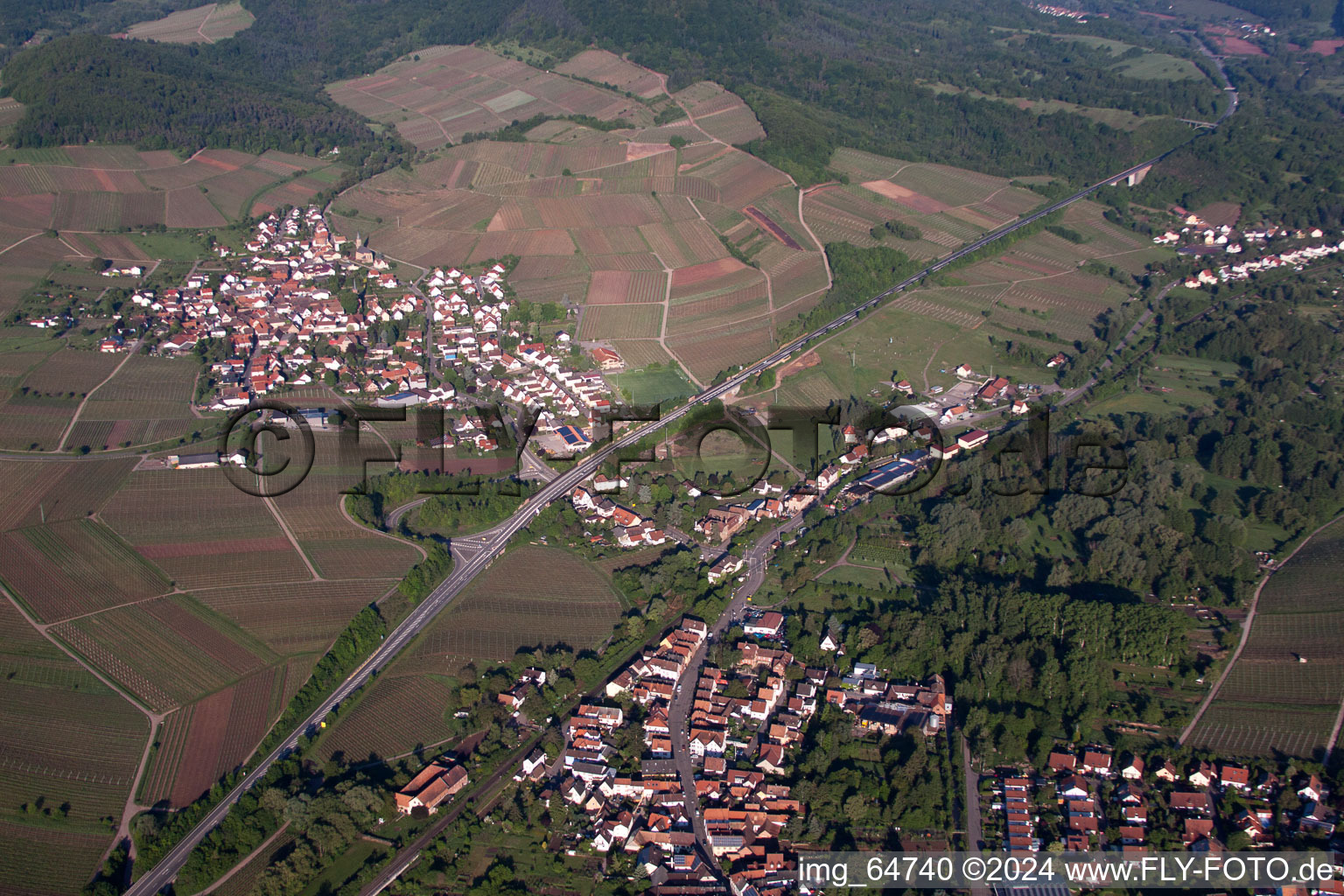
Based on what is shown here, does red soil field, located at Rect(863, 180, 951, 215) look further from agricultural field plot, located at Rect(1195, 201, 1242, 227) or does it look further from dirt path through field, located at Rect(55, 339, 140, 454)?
dirt path through field, located at Rect(55, 339, 140, 454)

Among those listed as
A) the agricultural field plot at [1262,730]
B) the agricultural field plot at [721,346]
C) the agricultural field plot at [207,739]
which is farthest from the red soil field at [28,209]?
the agricultural field plot at [1262,730]

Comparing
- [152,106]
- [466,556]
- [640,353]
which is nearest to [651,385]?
[640,353]

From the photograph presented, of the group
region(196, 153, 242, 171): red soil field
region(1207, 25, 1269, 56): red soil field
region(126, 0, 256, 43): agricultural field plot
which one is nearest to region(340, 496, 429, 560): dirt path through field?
region(196, 153, 242, 171): red soil field

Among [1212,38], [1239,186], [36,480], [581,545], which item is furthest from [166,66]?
[1212,38]

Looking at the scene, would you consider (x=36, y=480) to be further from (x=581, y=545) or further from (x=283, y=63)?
(x=283, y=63)

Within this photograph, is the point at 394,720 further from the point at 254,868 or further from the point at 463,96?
the point at 463,96

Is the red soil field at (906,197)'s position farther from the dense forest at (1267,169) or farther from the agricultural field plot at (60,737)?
the agricultural field plot at (60,737)
